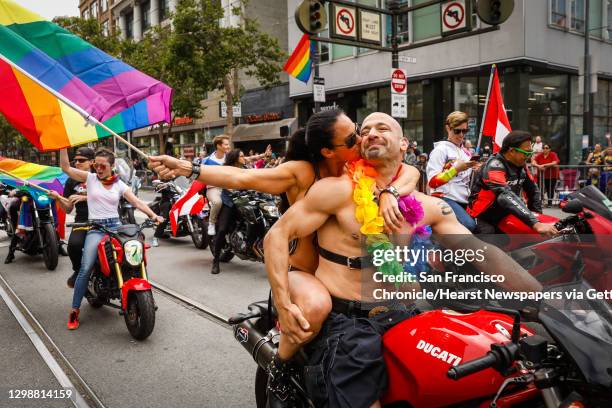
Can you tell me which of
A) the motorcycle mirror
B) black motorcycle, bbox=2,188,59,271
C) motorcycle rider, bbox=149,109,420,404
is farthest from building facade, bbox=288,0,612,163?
motorcycle rider, bbox=149,109,420,404

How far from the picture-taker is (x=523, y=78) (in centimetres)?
1862

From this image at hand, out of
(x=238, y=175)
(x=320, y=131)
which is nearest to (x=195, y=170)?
(x=238, y=175)

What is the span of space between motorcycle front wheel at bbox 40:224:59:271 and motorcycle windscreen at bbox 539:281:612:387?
7.70 m

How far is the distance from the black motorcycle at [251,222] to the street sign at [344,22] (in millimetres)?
4499

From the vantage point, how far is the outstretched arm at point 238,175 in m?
2.88

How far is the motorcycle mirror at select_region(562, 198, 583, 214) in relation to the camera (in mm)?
3156

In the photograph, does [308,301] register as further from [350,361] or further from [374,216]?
[374,216]

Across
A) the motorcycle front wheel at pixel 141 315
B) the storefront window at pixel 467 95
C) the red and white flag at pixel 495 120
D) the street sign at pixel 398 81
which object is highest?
the storefront window at pixel 467 95

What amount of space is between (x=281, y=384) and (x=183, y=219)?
7.73 meters

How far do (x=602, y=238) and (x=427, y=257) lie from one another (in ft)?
2.51

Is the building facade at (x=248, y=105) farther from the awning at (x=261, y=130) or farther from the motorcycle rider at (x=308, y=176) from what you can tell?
the motorcycle rider at (x=308, y=176)

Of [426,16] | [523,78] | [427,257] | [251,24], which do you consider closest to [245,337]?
[427,257]

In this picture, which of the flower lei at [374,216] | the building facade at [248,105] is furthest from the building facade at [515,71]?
the flower lei at [374,216]

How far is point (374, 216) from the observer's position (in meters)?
2.36
